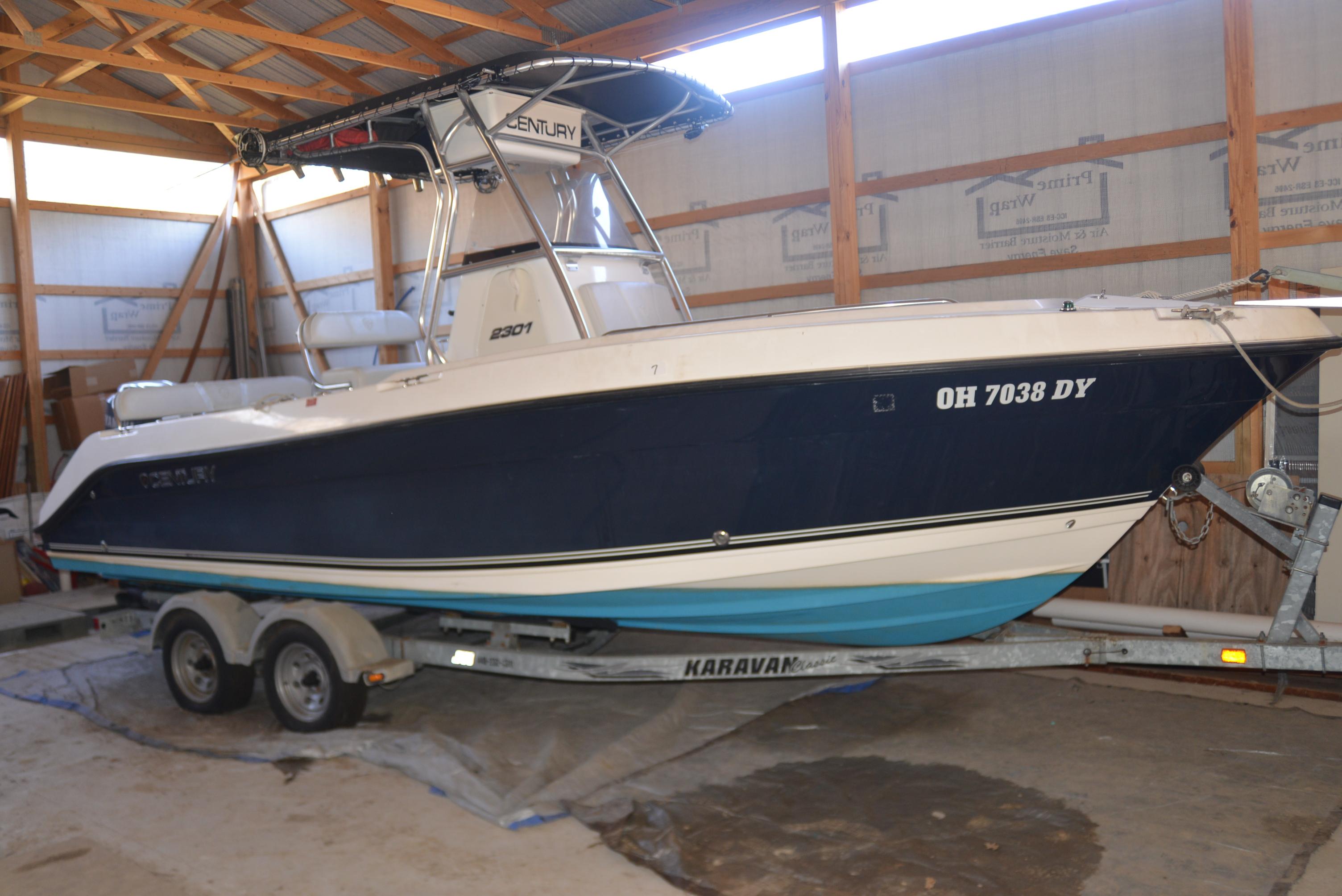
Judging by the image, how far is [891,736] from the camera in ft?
11.2

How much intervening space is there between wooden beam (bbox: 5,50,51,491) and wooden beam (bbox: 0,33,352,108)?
1.27 meters

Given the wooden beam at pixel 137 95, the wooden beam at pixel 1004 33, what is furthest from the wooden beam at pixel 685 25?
the wooden beam at pixel 137 95

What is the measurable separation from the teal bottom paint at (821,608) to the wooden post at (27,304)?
6.40 meters

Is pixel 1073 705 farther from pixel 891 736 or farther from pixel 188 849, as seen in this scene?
pixel 188 849

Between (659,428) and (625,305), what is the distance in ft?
2.56

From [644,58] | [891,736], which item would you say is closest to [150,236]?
[644,58]

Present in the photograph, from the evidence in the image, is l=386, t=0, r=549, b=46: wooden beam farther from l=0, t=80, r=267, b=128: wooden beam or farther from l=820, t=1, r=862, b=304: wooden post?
l=0, t=80, r=267, b=128: wooden beam

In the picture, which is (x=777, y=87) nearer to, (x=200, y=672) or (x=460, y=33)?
(x=460, y=33)

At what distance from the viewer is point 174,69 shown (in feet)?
22.9

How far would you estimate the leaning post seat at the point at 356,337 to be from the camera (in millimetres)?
3768

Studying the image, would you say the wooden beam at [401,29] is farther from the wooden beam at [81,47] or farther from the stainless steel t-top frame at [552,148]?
the stainless steel t-top frame at [552,148]

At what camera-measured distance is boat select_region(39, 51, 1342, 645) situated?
269 cm

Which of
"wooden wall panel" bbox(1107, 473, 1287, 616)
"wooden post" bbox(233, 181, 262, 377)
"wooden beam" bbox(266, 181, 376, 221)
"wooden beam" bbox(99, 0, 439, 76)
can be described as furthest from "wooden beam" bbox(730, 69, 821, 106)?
"wooden post" bbox(233, 181, 262, 377)

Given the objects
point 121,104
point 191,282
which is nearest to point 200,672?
point 121,104
